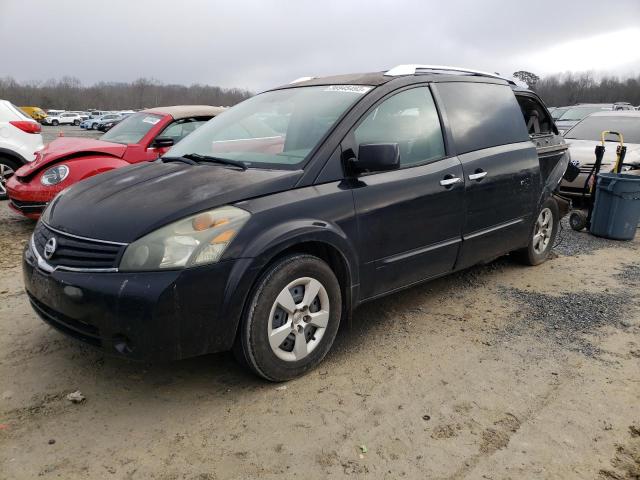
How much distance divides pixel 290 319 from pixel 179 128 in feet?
15.6

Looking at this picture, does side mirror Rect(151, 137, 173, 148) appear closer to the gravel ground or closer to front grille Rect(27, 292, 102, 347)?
front grille Rect(27, 292, 102, 347)

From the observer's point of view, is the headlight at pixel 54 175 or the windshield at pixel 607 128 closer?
the headlight at pixel 54 175

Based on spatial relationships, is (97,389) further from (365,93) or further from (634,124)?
(634,124)

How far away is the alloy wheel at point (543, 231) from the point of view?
523 cm

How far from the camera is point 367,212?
327 centimetres

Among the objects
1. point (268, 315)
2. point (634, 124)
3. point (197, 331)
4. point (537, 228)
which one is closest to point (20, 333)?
point (197, 331)

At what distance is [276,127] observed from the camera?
3699 millimetres

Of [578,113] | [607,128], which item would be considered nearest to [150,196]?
[607,128]

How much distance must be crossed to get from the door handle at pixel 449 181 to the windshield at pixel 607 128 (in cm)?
672

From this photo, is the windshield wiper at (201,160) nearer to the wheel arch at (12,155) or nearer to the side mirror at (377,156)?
the side mirror at (377,156)

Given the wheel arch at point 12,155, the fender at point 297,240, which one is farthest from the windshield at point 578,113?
the fender at point 297,240

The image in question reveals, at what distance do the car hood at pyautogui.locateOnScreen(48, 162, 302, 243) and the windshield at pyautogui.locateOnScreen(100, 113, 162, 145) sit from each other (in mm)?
3657

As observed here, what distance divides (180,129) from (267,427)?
17.1 ft

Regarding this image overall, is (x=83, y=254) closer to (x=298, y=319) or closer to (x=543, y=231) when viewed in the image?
(x=298, y=319)
